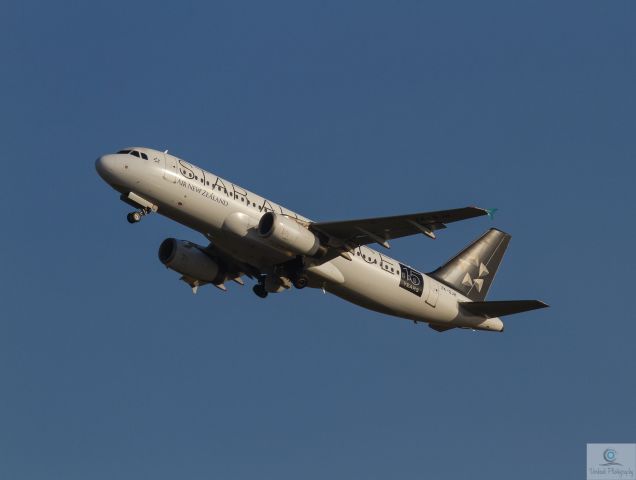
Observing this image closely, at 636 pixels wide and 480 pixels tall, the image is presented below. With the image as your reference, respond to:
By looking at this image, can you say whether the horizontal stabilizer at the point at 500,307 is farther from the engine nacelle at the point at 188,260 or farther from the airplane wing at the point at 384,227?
the engine nacelle at the point at 188,260

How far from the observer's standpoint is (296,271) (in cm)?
5138

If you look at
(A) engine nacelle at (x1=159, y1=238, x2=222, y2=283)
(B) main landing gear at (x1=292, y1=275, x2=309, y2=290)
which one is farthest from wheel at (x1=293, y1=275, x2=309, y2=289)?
(A) engine nacelle at (x1=159, y1=238, x2=222, y2=283)

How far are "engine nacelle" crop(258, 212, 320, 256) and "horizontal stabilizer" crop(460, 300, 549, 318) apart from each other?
34.6ft

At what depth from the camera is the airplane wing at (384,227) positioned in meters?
47.9

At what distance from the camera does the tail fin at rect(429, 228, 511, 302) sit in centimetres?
5894

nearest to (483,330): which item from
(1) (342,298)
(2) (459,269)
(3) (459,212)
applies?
(2) (459,269)

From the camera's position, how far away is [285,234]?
48.8m

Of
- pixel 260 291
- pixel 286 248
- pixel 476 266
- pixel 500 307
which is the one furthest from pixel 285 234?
pixel 476 266

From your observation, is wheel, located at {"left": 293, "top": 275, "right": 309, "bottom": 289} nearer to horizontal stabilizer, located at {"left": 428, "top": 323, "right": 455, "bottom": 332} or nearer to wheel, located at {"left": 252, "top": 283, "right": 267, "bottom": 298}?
wheel, located at {"left": 252, "top": 283, "right": 267, "bottom": 298}

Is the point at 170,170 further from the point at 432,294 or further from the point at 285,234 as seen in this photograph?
the point at 432,294

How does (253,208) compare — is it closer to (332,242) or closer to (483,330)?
(332,242)

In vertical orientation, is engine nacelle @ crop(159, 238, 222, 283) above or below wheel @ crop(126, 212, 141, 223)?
above

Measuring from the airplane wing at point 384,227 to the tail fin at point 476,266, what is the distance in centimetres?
884

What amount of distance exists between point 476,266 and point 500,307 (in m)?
5.60
